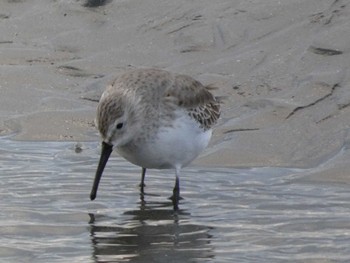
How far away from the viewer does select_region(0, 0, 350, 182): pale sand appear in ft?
34.7

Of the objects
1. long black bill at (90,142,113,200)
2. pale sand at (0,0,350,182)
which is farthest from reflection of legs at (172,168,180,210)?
pale sand at (0,0,350,182)

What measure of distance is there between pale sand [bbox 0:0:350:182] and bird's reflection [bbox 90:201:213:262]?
156 cm

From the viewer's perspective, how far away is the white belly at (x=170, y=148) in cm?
877

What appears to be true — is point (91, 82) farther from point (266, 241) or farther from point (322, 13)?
point (266, 241)

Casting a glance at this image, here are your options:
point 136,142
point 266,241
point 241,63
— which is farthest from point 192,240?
point 241,63

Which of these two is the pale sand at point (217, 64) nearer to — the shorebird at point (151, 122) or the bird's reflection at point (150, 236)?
the shorebird at point (151, 122)

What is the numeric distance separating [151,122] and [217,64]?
3725mm

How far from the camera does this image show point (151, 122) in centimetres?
880

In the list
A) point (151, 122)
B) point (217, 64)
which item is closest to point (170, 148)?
point (151, 122)

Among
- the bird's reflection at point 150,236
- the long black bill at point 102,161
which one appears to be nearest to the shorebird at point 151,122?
the long black bill at point 102,161

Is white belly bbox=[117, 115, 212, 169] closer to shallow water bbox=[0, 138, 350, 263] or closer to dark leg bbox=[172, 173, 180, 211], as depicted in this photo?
dark leg bbox=[172, 173, 180, 211]

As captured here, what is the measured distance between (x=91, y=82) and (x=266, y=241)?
5154 mm

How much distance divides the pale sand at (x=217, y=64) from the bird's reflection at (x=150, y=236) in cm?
156

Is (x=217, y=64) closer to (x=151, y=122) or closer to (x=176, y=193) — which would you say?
(x=176, y=193)
